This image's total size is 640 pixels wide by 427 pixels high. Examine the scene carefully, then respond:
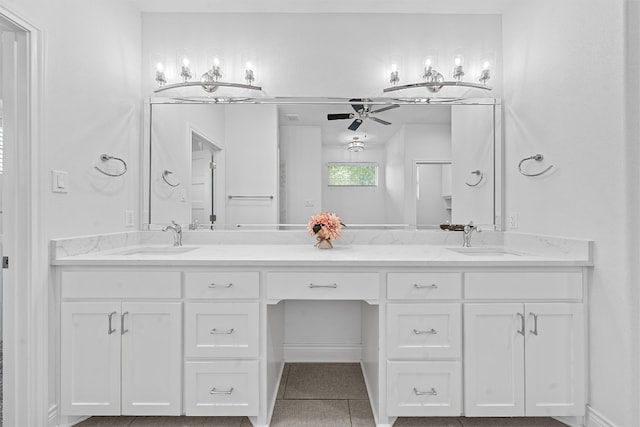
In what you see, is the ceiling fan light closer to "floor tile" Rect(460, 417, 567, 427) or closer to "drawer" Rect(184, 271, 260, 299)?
"drawer" Rect(184, 271, 260, 299)

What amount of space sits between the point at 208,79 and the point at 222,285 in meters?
1.43

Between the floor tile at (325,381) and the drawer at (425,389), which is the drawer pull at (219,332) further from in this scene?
the drawer at (425,389)

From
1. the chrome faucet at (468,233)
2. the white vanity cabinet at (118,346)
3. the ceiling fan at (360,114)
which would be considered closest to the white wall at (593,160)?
the chrome faucet at (468,233)

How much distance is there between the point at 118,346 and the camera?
5.67ft

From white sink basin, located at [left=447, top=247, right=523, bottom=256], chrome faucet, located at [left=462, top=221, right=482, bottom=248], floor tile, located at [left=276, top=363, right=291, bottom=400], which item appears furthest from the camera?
chrome faucet, located at [left=462, top=221, right=482, bottom=248]

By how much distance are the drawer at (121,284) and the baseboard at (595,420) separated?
199 centimetres

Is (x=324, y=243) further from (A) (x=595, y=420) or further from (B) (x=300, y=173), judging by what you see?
(A) (x=595, y=420)

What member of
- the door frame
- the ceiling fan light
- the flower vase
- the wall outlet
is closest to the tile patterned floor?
the door frame

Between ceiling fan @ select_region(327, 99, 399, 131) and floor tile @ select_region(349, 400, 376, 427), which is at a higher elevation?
ceiling fan @ select_region(327, 99, 399, 131)

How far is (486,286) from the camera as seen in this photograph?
1.75 m

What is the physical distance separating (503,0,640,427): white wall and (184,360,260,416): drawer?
1595 mm

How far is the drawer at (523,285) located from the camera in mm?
1730

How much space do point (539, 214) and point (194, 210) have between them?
2123mm

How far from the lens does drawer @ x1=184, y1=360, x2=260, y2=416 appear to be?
1739mm
